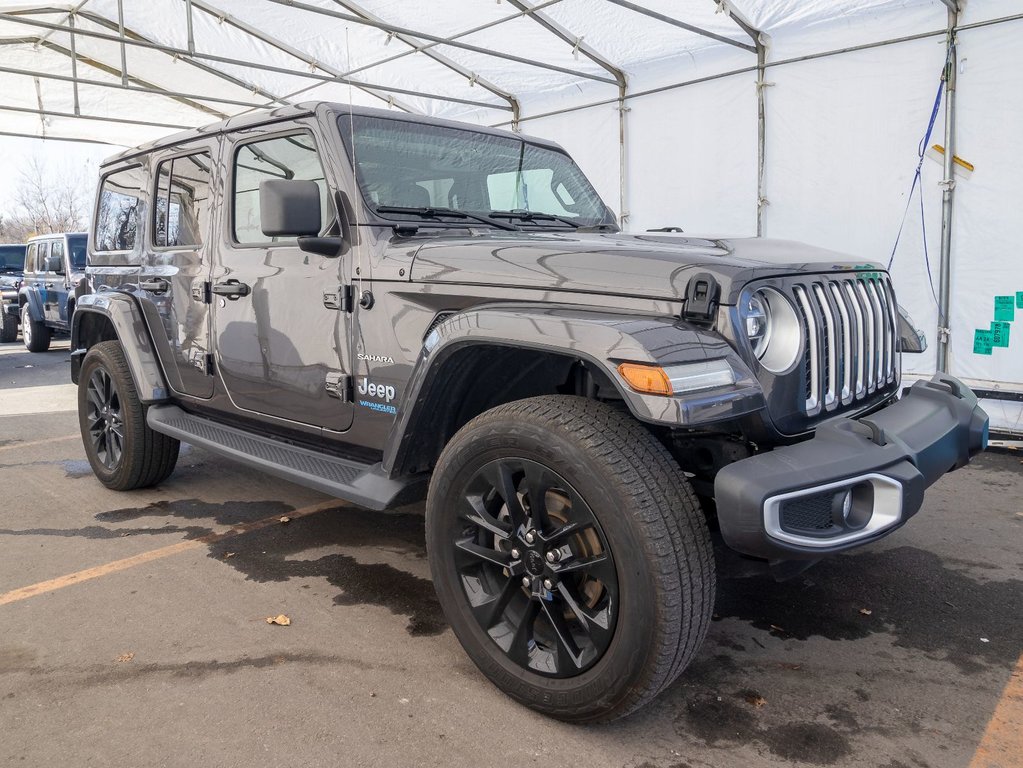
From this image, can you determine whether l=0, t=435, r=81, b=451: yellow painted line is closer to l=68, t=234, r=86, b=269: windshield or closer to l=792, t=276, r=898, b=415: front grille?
l=792, t=276, r=898, b=415: front grille

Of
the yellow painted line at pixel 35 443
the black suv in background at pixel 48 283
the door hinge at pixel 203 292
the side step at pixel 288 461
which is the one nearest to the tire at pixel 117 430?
the side step at pixel 288 461

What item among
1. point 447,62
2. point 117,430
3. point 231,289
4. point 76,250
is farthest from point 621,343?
point 76,250

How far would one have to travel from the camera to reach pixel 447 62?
31.0 feet

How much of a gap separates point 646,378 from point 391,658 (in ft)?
4.69

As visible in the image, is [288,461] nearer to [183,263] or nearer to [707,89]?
[183,263]

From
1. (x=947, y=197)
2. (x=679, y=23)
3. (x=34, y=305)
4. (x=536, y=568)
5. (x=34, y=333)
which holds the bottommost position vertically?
(x=536, y=568)

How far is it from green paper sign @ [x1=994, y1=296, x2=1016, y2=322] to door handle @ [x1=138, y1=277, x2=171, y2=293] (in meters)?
5.96

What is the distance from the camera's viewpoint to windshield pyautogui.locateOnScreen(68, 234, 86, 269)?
11.8m

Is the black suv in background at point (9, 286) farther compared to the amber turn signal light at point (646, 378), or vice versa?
the black suv in background at point (9, 286)

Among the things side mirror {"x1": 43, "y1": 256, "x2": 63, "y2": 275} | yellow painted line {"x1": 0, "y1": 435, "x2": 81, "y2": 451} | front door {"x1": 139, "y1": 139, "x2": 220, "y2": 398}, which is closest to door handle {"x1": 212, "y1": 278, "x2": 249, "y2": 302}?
front door {"x1": 139, "y1": 139, "x2": 220, "y2": 398}

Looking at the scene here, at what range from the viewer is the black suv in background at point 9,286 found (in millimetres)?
14820

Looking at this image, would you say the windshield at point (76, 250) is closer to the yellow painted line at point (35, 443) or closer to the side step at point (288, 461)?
the yellow painted line at point (35, 443)

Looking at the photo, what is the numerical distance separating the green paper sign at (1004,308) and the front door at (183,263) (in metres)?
5.76

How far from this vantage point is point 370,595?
325 cm
